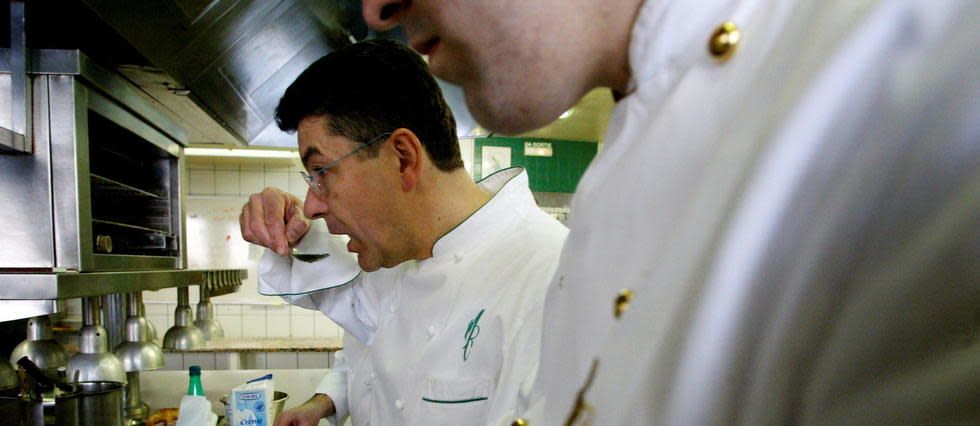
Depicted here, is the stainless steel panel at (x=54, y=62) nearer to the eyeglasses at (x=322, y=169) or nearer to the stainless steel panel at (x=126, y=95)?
the stainless steel panel at (x=126, y=95)

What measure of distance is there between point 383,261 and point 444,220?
170mm

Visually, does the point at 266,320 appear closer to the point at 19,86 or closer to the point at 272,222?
the point at 272,222

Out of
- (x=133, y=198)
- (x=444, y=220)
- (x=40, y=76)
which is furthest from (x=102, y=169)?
(x=444, y=220)

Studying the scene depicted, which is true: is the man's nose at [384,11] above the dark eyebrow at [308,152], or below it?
above

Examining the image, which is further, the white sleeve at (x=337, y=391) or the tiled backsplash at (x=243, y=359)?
the tiled backsplash at (x=243, y=359)

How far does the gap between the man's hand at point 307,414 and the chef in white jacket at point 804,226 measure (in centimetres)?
119

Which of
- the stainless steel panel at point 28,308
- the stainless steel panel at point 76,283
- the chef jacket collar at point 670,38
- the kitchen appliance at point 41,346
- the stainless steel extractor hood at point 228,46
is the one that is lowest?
the kitchen appliance at point 41,346

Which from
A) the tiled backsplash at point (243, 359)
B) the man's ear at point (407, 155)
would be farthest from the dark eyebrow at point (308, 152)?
the tiled backsplash at point (243, 359)

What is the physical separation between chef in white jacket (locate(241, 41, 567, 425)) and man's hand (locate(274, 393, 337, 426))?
194mm

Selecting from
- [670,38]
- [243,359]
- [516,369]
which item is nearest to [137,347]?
[516,369]

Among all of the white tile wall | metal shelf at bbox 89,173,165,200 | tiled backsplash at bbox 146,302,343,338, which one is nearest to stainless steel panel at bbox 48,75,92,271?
metal shelf at bbox 89,173,165,200

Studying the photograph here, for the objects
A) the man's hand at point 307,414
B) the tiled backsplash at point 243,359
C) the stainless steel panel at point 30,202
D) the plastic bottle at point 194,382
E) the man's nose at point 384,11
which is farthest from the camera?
the tiled backsplash at point 243,359

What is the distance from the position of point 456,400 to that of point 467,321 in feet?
0.46

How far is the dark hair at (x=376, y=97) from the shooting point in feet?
3.60
